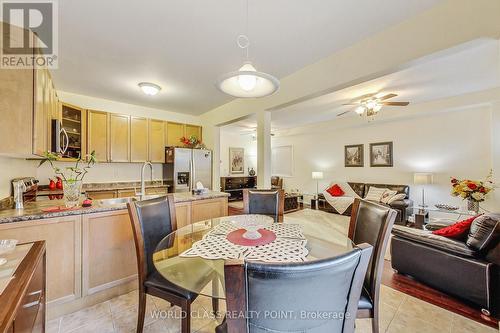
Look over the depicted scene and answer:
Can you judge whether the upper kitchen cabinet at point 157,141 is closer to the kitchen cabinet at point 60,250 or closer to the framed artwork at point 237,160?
the kitchen cabinet at point 60,250

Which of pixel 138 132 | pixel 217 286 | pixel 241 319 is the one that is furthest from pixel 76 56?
pixel 241 319

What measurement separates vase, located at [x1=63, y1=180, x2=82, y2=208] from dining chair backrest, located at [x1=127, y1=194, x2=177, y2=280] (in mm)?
809

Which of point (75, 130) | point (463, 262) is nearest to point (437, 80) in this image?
point (463, 262)

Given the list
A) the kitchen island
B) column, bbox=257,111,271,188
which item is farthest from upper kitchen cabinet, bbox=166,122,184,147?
the kitchen island

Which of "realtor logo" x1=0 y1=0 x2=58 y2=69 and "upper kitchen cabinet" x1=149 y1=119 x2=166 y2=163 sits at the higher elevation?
"realtor logo" x1=0 y1=0 x2=58 y2=69

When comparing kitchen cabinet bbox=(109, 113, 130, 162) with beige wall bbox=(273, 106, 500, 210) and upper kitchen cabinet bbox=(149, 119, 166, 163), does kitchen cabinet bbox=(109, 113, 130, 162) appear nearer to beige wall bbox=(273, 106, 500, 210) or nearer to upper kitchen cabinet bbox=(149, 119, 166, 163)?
upper kitchen cabinet bbox=(149, 119, 166, 163)

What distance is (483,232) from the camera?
1.86 m

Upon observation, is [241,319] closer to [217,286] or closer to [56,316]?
[217,286]

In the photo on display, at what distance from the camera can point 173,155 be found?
4.38 m

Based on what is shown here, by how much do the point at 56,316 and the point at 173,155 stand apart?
9.91ft

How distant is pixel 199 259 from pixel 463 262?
2.40 m

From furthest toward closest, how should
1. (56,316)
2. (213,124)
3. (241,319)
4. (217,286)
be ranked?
(213,124) < (56,316) < (217,286) < (241,319)

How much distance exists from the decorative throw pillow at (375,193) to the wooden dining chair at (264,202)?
3.78m

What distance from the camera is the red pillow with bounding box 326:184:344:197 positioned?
598cm
